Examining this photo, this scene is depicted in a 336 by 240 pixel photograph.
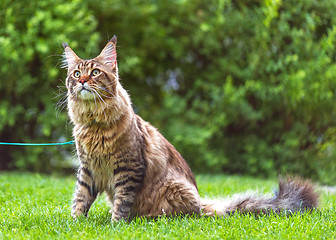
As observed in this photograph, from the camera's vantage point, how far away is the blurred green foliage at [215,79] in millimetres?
7605

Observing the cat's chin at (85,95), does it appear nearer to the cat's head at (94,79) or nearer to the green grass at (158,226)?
the cat's head at (94,79)

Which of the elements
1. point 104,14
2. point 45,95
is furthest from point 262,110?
point 45,95

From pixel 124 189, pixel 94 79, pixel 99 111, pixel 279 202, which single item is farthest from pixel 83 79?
pixel 279 202

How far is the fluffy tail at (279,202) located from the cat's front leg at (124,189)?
2.40ft

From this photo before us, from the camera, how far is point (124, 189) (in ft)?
11.6

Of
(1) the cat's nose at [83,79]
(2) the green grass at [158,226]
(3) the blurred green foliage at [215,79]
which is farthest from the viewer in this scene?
(3) the blurred green foliage at [215,79]

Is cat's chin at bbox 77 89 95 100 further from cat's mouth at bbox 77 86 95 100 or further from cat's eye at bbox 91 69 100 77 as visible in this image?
cat's eye at bbox 91 69 100 77

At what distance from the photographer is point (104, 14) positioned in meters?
8.06

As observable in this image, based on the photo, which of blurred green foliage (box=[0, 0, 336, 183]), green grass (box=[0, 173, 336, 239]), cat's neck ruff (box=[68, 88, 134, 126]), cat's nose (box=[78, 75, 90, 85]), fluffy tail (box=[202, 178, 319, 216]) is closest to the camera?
green grass (box=[0, 173, 336, 239])

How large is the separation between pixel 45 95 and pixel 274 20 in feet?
14.6

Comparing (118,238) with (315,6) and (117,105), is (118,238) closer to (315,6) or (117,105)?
(117,105)

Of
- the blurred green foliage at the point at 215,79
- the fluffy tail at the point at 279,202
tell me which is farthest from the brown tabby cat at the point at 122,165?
the blurred green foliage at the point at 215,79

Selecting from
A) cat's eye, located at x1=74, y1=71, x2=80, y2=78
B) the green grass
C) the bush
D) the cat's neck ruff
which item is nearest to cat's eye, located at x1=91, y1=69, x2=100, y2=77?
cat's eye, located at x1=74, y1=71, x2=80, y2=78

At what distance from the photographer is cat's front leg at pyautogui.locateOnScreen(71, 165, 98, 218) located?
12.0ft
